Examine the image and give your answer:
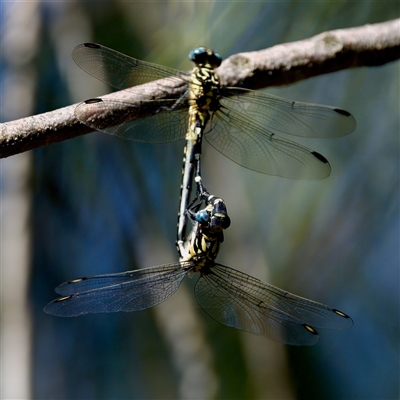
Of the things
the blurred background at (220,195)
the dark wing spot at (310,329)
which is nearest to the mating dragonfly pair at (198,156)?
the dark wing spot at (310,329)

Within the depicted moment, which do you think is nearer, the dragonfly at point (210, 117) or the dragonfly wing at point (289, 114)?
the dragonfly at point (210, 117)

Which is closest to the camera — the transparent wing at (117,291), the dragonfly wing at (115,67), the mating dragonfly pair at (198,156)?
the transparent wing at (117,291)

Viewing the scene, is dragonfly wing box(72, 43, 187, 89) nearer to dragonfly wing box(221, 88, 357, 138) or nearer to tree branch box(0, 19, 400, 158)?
tree branch box(0, 19, 400, 158)

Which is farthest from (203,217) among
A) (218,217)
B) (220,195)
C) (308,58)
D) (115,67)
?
(220,195)

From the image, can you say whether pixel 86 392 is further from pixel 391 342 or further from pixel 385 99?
pixel 385 99

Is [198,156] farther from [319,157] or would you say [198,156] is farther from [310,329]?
[310,329]

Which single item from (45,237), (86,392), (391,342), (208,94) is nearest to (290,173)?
(208,94)

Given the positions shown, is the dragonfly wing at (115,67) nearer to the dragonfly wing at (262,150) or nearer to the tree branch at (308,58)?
the tree branch at (308,58)
